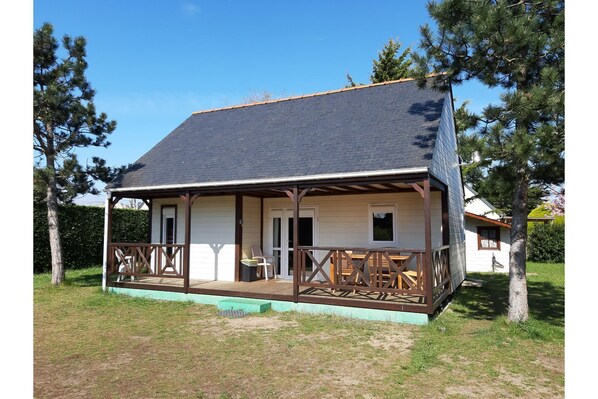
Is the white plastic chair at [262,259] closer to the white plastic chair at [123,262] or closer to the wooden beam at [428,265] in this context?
the white plastic chair at [123,262]

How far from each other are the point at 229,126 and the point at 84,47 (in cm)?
482

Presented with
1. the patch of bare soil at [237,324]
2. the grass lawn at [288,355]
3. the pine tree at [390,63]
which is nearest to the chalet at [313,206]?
the patch of bare soil at [237,324]

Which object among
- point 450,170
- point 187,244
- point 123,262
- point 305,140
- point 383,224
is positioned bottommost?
point 123,262

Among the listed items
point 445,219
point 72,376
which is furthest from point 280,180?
point 72,376

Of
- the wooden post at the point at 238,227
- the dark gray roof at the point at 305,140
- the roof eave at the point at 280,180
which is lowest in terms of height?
the wooden post at the point at 238,227

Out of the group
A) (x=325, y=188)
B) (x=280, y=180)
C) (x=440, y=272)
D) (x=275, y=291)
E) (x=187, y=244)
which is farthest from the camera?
(x=187, y=244)

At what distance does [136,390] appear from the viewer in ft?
14.2

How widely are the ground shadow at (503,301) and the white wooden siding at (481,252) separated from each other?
17.4 feet

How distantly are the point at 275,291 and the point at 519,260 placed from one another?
5.16m

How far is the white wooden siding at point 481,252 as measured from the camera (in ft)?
58.4

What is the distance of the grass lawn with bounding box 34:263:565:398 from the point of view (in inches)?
172

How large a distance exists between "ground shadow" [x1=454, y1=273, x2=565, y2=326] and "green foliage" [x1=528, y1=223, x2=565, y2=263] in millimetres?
8479

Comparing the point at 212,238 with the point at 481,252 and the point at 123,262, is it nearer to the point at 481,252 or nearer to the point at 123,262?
the point at 123,262

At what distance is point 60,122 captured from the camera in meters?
11.2
